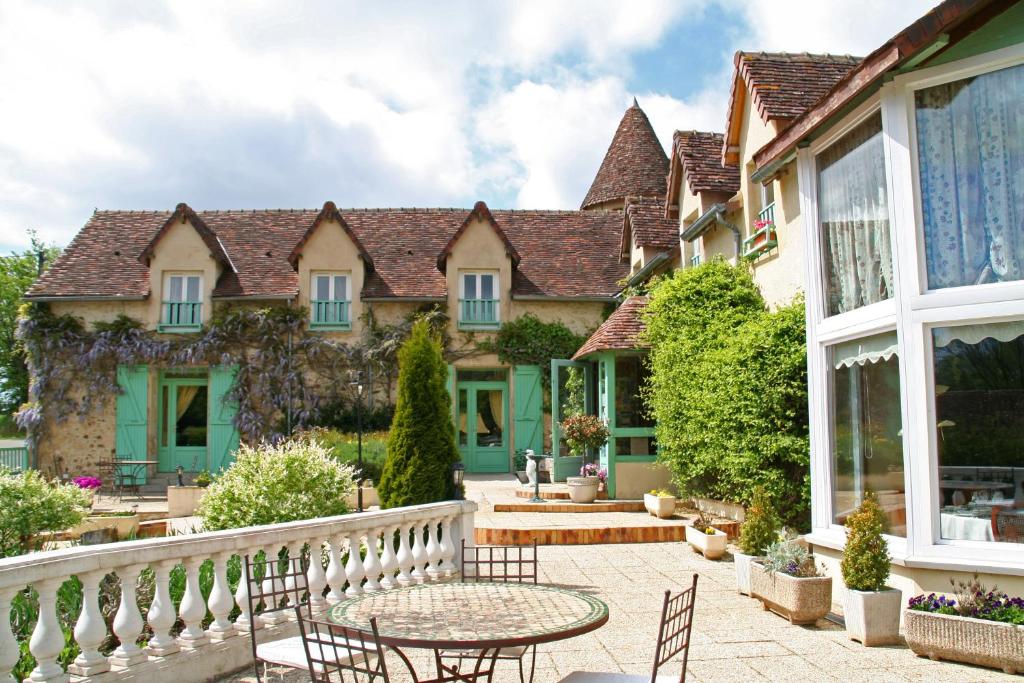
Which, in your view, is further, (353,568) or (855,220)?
(855,220)

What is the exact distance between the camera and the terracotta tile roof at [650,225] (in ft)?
58.6

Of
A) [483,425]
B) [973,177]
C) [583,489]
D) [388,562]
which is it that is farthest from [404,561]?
[483,425]

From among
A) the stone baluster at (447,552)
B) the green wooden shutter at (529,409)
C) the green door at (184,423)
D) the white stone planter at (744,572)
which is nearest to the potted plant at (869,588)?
the white stone planter at (744,572)

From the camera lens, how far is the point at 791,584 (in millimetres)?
6641

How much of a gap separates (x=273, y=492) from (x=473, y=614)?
4.03 meters

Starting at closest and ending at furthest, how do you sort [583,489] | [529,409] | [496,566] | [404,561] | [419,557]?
[404,561] < [419,557] < [496,566] < [583,489] < [529,409]

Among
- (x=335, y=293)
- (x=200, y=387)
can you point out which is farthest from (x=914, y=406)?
(x=200, y=387)

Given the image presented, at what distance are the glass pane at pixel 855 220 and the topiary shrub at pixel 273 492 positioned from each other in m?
5.24

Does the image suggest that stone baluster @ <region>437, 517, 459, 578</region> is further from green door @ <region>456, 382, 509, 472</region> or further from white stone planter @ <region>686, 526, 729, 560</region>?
green door @ <region>456, 382, 509, 472</region>

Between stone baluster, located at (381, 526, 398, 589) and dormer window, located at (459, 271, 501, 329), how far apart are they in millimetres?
13496

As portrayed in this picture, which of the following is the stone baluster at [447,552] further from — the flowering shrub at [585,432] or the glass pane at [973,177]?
the flowering shrub at [585,432]

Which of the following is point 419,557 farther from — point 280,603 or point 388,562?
point 280,603

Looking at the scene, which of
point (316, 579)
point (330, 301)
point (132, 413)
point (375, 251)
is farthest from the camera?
point (375, 251)

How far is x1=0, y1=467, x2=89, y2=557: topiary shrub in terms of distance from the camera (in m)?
8.78
